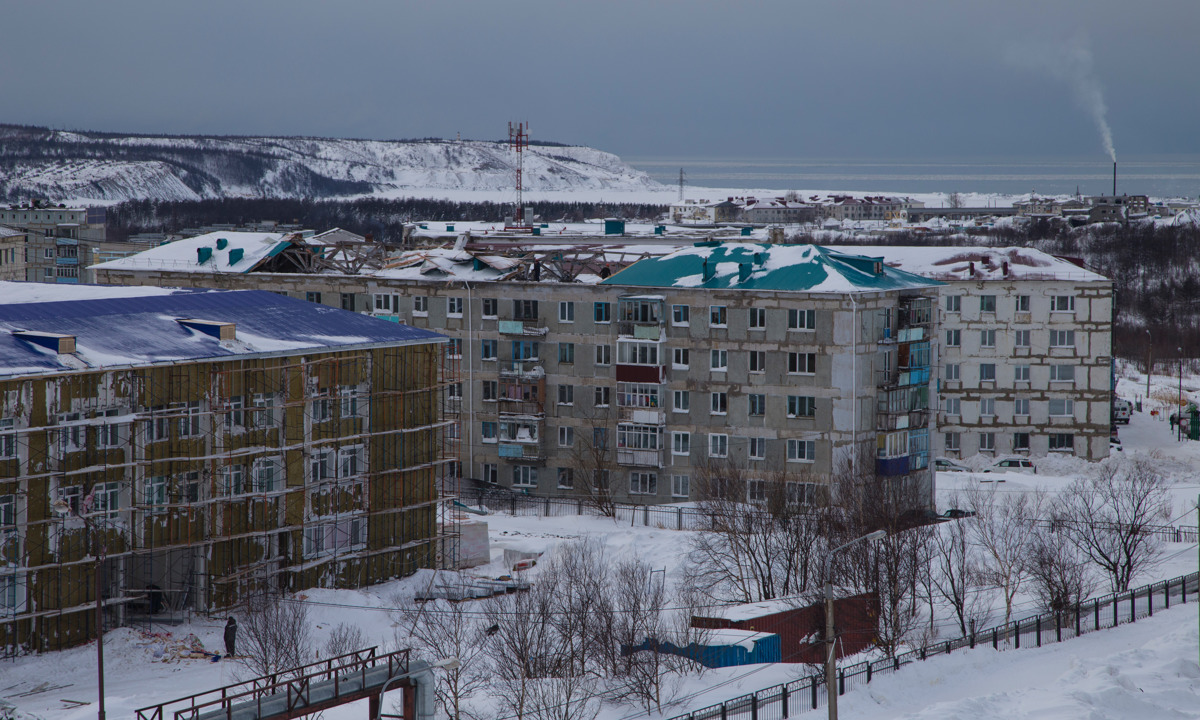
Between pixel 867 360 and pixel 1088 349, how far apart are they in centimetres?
2075

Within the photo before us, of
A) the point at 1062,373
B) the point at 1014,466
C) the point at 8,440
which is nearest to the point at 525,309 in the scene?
the point at 1014,466

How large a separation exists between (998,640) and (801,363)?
20404 mm

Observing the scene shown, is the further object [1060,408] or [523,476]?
[1060,408]

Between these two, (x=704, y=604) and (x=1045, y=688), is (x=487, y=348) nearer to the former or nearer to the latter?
(x=704, y=604)

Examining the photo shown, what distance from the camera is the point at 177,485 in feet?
131

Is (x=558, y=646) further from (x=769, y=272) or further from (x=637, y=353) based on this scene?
(x=769, y=272)

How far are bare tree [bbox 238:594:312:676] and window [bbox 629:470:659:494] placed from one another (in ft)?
76.2

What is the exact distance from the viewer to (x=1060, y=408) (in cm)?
7188

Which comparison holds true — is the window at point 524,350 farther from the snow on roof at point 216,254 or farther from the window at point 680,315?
the snow on roof at point 216,254

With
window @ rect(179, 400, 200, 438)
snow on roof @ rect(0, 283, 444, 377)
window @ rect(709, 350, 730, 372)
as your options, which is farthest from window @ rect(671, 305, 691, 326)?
window @ rect(179, 400, 200, 438)

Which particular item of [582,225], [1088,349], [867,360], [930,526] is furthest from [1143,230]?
[930,526]

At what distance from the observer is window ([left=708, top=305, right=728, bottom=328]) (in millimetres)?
58969

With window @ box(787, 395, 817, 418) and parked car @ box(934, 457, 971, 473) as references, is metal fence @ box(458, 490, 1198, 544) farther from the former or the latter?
parked car @ box(934, 457, 971, 473)

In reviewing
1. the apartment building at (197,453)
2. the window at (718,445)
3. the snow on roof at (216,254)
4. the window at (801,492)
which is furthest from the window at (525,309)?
the window at (801,492)
